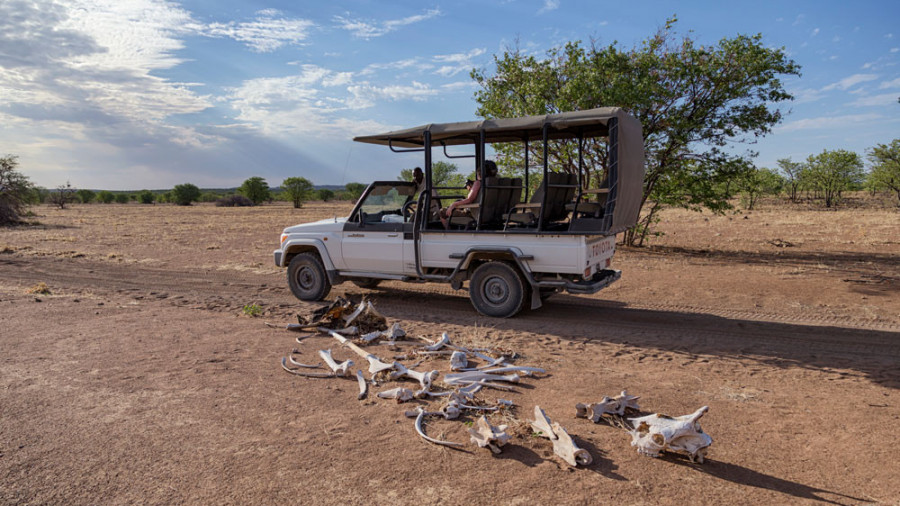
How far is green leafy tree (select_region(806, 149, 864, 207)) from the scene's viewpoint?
46.1 metres

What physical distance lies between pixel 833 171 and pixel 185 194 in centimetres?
7191

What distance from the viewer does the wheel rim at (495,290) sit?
8273 millimetres

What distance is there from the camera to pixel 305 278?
9945 millimetres

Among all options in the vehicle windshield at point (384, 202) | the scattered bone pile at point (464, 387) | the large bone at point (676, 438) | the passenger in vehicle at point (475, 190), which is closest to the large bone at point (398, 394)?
the scattered bone pile at point (464, 387)

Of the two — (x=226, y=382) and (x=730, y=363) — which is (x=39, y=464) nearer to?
(x=226, y=382)

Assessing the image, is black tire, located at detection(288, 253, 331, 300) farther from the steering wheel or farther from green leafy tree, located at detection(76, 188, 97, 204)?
green leafy tree, located at detection(76, 188, 97, 204)

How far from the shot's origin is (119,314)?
8.56m

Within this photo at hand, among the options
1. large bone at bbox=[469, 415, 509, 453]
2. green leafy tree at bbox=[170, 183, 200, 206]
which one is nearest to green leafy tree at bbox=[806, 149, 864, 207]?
large bone at bbox=[469, 415, 509, 453]

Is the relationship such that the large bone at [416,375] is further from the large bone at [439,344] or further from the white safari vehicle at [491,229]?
the white safari vehicle at [491,229]

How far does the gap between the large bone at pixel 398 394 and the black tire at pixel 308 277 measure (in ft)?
16.1

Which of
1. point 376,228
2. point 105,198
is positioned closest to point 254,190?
point 105,198

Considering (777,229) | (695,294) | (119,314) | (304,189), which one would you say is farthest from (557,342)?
(304,189)

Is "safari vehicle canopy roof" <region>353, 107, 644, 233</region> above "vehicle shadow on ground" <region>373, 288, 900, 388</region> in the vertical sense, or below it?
above

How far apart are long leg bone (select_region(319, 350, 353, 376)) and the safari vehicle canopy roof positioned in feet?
12.2
